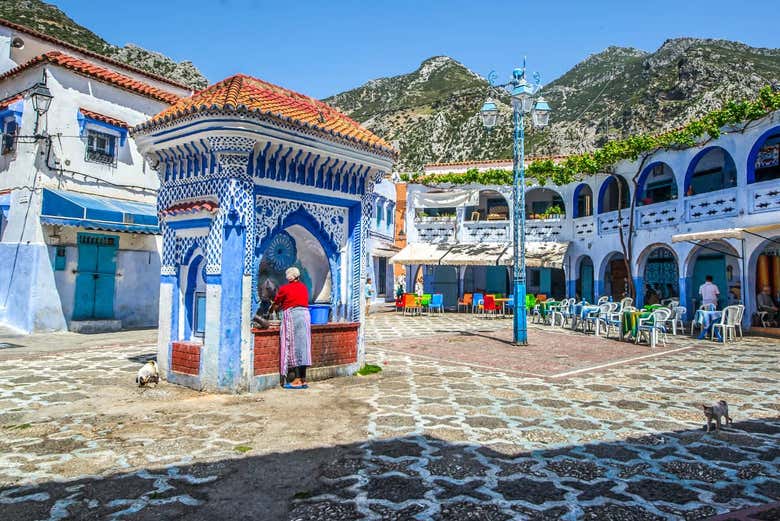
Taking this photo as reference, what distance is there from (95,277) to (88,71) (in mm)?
6068

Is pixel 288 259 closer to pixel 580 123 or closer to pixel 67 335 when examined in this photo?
pixel 67 335

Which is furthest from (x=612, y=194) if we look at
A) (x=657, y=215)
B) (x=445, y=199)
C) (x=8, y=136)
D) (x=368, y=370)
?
(x=8, y=136)

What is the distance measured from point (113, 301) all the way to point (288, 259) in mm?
9925

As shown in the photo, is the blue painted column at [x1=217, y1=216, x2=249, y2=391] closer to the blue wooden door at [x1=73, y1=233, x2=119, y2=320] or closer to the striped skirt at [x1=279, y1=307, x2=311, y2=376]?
the striped skirt at [x1=279, y1=307, x2=311, y2=376]

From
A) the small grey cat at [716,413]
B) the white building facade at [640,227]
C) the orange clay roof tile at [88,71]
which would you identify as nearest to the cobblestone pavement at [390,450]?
the small grey cat at [716,413]

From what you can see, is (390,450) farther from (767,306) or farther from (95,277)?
(767,306)

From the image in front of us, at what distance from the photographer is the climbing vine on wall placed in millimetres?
14734

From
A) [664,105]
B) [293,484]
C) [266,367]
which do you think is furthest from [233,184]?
[664,105]

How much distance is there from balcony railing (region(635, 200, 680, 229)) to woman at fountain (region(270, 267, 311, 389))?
15.1 metres

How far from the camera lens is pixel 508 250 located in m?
23.3

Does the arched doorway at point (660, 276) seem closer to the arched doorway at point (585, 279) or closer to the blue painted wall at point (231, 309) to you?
the arched doorway at point (585, 279)

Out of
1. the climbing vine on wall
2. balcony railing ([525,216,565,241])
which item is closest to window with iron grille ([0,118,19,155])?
the climbing vine on wall

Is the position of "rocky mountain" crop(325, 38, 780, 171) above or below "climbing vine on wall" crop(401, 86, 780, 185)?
above

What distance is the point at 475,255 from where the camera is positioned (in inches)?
917
